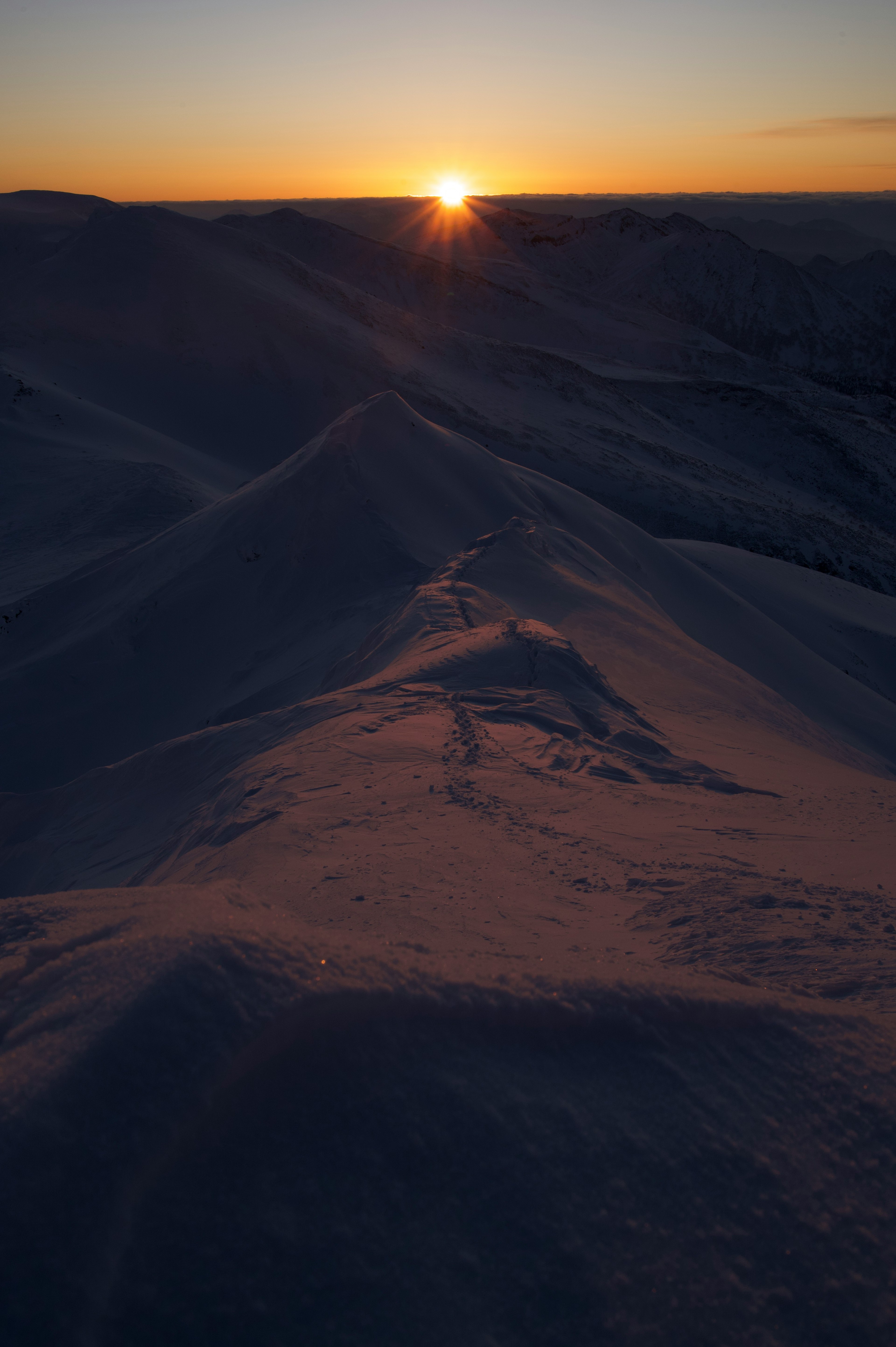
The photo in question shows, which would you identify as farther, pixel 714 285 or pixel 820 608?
pixel 714 285

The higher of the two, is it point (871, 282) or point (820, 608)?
point (871, 282)

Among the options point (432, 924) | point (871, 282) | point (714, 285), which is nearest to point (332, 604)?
point (432, 924)

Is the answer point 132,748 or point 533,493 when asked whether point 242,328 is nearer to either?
point 533,493

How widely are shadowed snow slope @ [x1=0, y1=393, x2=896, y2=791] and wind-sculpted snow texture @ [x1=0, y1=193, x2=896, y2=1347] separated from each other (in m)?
0.06


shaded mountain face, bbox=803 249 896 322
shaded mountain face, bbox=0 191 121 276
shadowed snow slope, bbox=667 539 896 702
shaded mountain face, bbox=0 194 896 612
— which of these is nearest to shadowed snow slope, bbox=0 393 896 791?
shadowed snow slope, bbox=667 539 896 702

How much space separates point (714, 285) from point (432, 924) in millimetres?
89933

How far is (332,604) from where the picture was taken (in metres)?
10.3

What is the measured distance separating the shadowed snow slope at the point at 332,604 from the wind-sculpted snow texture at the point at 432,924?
0.06 m

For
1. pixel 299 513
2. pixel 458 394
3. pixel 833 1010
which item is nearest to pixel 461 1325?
pixel 833 1010

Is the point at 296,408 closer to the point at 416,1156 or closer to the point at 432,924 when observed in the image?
the point at 432,924

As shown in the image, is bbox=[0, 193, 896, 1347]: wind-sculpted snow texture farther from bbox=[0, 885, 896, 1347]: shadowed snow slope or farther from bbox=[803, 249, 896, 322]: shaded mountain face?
bbox=[803, 249, 896, 322]: shaded mountain face

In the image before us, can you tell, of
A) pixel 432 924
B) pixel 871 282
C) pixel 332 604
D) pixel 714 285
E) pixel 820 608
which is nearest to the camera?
pixel 432 924

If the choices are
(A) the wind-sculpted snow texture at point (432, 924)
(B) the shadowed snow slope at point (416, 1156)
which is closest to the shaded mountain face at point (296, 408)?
(A) the wind-sculpted snow texture at point (432, 924)

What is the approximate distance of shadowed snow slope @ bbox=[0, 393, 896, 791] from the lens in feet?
30.2
